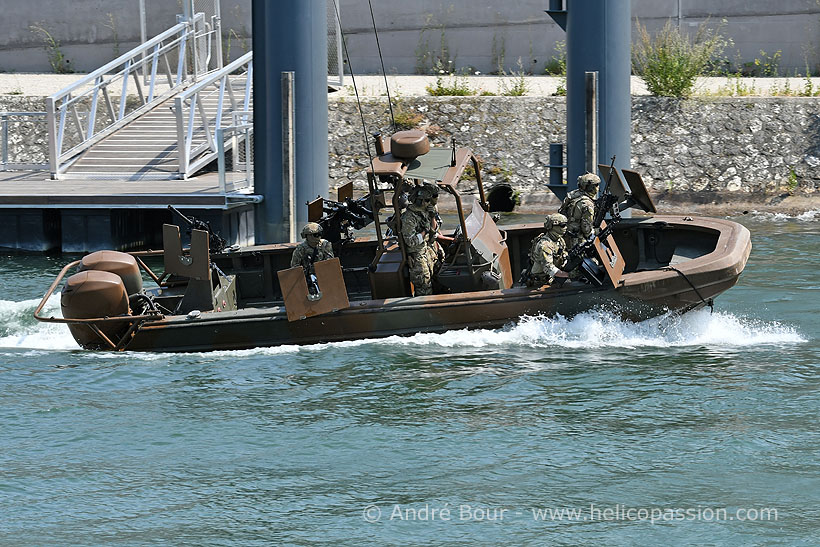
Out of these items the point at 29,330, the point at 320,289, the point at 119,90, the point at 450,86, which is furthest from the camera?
the point at 119,90

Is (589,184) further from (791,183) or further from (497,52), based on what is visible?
(497,52)

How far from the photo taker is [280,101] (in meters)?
16.7

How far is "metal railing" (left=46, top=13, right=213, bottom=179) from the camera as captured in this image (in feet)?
64.4

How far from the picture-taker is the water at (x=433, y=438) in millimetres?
7383

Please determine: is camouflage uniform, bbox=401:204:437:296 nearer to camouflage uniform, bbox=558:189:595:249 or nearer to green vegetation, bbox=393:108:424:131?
camouflage uniform, bbox=558:189:595:249

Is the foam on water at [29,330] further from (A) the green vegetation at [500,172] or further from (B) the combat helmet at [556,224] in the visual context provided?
(A) the green vegetation at [500,172]

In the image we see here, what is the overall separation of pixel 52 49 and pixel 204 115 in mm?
9821

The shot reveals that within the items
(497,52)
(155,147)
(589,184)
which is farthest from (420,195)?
(497,52)

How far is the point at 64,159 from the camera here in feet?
66.5

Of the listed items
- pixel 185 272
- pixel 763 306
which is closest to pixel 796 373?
pixel 763 306

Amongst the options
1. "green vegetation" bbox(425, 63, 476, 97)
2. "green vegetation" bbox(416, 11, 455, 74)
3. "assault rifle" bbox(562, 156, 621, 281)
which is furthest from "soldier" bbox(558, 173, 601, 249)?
"green vegetation" bbox(416, 11, 455, 74)

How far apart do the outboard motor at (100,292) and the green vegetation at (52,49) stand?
56.9 feet

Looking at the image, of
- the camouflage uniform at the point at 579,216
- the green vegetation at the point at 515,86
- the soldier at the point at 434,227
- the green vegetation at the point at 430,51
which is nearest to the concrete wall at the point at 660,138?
the green vegetation at the point at 515,86

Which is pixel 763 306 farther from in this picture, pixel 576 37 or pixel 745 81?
pixel 745 81
